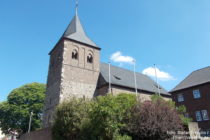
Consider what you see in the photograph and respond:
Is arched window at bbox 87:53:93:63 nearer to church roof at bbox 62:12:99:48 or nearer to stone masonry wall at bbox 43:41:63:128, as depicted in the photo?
church roof at bbox 62:12:99:48

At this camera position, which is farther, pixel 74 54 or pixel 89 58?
pixel 89 58

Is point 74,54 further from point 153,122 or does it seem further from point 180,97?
point 153,122

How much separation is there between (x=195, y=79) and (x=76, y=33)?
1866 cm

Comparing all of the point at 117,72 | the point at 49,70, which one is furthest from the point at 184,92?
the point at 49,70

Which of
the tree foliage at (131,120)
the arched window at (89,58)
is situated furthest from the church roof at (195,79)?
the tree foliage at (131,120)

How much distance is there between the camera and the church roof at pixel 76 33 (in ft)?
89.7

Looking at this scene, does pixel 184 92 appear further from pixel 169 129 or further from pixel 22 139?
pixel 22 139

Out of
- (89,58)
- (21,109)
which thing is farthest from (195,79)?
(21,109)

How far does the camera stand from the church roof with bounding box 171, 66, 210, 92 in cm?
2528

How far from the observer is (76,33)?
28469 millimetres

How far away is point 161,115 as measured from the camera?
36.3 ft

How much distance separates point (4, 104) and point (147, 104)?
30.7 m

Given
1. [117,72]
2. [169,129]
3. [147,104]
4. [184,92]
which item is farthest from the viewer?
[117,72]

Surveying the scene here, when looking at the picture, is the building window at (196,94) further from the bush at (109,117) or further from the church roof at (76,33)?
the bush at (109,117)
